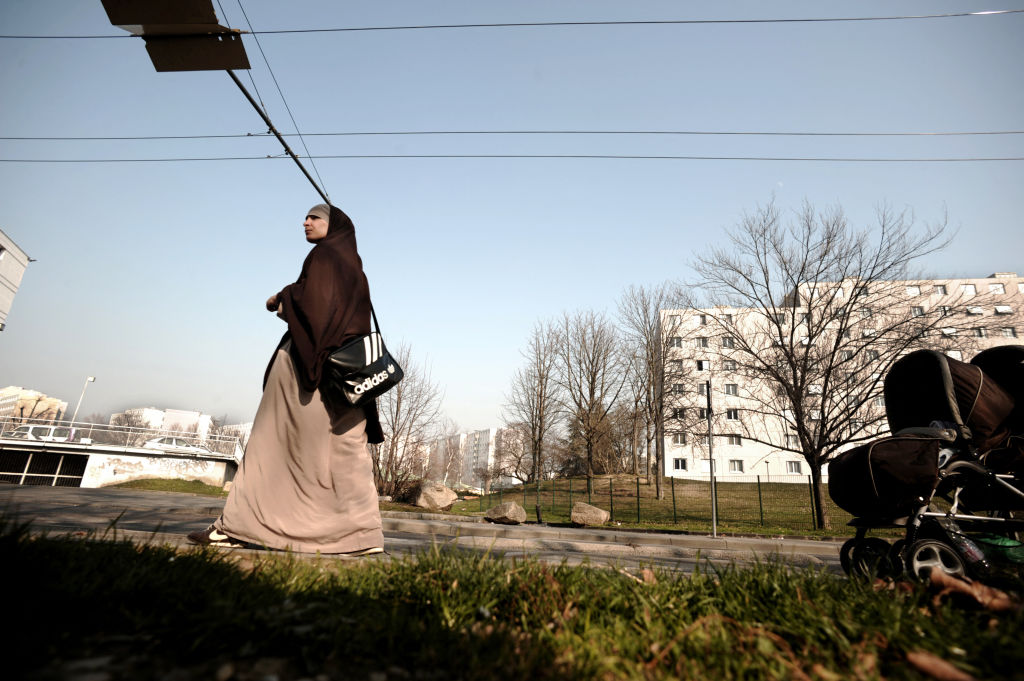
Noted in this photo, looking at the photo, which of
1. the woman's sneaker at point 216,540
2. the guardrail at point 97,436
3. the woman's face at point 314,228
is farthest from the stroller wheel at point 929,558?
the guardrail at point 97,436

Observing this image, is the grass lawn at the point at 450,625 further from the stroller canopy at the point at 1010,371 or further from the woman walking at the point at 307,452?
the stroller canopy at the point at 1010,371

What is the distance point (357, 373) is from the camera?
3648 mm

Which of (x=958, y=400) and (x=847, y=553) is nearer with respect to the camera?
(x=958, y=400)

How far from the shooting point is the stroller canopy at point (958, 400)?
3875mm

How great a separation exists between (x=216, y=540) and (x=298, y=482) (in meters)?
0.59

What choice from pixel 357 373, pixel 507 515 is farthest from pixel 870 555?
pixel 507 515

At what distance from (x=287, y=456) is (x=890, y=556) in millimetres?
4323

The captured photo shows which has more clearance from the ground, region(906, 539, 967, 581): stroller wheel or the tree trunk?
the tree trunk

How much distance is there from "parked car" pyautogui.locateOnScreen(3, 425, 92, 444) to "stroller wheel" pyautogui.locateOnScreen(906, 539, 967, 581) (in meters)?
45.8

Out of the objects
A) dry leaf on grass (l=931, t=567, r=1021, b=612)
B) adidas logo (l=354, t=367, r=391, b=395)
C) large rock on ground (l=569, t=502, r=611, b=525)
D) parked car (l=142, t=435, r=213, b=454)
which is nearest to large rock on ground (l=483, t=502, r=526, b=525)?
large rock on ground (l=569, t=502, r=611, b=525)

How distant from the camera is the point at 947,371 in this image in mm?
3943

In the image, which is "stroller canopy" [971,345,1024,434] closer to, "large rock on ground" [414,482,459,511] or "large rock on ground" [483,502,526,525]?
"large rock on ground" [483,502,526,525]

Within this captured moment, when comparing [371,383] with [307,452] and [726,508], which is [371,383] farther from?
[726,508]

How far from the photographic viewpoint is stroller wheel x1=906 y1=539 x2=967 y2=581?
333 centimetres
